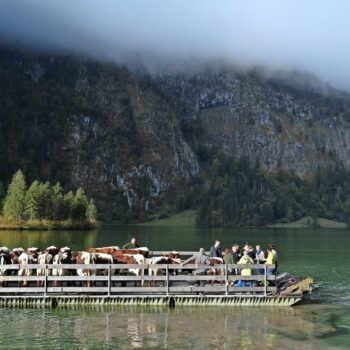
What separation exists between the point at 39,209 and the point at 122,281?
6021 inches

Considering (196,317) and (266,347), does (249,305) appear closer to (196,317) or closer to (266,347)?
(196,317)

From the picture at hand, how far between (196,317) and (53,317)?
7779 mm

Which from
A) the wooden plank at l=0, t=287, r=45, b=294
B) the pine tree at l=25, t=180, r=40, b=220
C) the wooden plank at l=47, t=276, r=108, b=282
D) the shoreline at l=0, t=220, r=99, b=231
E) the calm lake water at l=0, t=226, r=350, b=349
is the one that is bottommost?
the shoreline at l=0, t=220, r=99, b=231

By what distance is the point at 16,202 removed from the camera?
174625 mm

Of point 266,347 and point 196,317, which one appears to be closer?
point 266,347

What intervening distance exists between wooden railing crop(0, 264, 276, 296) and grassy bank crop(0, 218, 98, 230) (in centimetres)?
14163

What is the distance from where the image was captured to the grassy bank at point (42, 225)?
6765 inches

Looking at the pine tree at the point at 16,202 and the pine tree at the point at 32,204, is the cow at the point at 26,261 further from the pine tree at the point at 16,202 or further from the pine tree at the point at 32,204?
the pine tree at the point at 32,204

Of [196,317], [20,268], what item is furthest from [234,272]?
[20,268]

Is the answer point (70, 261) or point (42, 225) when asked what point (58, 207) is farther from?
point (70, 261)

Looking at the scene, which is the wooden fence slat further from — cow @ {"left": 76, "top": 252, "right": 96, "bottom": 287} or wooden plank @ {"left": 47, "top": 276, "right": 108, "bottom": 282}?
cow @ {"left": 76, "top": 252, "right": 96, "bottom": 287}

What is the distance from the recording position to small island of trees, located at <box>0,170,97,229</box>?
575 ft

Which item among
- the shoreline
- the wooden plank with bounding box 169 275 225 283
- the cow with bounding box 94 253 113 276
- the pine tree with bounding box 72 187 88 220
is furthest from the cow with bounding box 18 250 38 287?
the pine tree with bounding box 72 187 88 220

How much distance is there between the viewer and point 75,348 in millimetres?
24234
